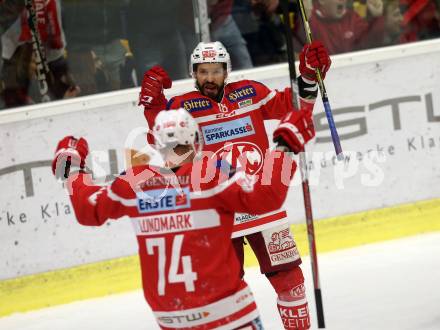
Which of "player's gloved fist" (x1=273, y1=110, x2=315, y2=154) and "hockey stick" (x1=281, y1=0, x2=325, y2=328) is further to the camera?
"hockey stick" (x1=281, y1=0, x2=325, y2=328)

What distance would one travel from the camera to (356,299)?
5.54 m

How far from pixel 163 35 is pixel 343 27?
133 centimetres

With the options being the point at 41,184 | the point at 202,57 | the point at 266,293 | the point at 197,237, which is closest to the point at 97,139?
the point at 41,184

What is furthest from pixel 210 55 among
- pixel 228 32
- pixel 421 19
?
pixel 421 19

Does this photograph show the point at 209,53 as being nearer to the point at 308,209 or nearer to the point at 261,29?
the point at 308,209

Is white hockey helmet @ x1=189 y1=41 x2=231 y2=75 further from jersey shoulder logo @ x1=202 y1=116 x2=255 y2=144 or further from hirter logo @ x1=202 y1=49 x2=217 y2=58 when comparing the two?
jersey shoulder logo @ x1=202 y1=116 x2=255 y2=144

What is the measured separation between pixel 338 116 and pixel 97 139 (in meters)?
1.62

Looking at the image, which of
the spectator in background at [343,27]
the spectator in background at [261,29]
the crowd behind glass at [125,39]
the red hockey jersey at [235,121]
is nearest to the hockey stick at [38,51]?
the crowd behind glass at [125,39]

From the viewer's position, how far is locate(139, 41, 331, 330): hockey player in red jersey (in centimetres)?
460

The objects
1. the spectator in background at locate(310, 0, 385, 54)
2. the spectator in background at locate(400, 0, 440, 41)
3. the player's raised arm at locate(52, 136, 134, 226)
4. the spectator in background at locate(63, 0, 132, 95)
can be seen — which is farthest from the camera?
the spectator in background at locate(400, 0, 440, 41)

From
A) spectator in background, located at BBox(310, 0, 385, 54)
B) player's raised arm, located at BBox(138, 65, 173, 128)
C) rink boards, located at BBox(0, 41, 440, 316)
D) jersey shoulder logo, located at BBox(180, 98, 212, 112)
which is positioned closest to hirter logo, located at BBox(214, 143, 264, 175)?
jersey shoulder logo, located at BBox(180, 98, 212, 112)

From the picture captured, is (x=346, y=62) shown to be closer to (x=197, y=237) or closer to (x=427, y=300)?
(x=427, y=300)

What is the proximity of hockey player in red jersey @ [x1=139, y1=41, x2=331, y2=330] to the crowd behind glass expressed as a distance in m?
1.93

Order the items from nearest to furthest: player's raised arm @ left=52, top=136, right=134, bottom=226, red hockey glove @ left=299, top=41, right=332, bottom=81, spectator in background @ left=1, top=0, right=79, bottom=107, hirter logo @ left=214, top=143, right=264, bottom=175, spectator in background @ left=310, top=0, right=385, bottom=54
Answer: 1. player's raised arm @ left=52, top=136, right=134, bottom=226
2. red hockey glove @ left=299, top=41, right=332, bottom=81
3. hirter logo @ left=214, top=143, right=264, bottom=175
4. spectator in background @ left=1, top=0, right=79, bottom=107
5. spectator in background @ left=310, top=0, right=385, bottom=54
